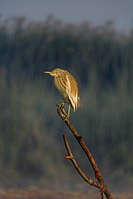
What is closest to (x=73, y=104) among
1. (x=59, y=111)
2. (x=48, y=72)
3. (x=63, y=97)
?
(x=63, y=97)

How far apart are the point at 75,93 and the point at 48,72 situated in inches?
8.1

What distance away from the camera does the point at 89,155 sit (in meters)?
0.82

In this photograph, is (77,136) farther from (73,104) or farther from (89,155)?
(73,104)

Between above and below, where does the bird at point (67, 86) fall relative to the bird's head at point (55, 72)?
below

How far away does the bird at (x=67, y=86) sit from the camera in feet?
5.84

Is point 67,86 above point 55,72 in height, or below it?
below

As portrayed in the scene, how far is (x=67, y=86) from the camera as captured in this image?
182 centimetres

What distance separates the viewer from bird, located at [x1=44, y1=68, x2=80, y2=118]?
178 centimetres

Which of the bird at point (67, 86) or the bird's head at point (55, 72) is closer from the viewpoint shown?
the bird at point (67, 86)

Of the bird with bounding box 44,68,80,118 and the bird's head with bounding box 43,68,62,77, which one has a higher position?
the bird's head with bounding box 43,68,62,77

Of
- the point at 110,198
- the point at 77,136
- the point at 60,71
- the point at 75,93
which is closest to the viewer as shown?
the point at 110,198

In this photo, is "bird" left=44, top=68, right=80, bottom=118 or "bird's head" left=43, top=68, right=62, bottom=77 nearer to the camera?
"bird" left=44, top=68, right=80, bottom=118

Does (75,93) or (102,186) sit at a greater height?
(75,93)

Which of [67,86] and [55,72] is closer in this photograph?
[67,86]
